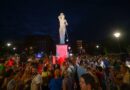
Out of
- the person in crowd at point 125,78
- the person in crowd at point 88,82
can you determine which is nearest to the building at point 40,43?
the person in crowd at point 125,78

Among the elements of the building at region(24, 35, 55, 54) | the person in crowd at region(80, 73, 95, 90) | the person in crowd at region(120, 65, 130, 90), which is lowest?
the person in crowd at region(120, 65, 130, 90)

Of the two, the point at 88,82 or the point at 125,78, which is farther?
the point at 125,78

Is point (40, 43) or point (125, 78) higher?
point (40, 43)

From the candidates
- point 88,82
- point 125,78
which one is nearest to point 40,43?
point 125,78

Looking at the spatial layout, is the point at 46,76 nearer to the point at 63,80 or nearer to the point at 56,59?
the point at 63,80

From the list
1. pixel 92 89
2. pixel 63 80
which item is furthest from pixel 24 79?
pixel 92 89

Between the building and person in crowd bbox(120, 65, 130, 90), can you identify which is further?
the building

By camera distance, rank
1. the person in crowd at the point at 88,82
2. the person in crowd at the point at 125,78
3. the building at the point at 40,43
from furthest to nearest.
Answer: the building at the point at 40,43 < the person in crowd at the point at 125,78 < the person in crowd at the point at 88,82

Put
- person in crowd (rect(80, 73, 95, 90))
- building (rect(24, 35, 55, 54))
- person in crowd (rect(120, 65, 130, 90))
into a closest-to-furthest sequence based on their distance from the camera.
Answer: person in crowd (rect(80, 73, 95, 90))
person in crowd (rect(120, 65, 130, 90))
building (rect(24, 35, 55, 54))

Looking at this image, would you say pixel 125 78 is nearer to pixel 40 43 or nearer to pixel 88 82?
pixel 88 82

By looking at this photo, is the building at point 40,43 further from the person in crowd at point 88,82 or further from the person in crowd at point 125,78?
the person in crowd at point 88,82

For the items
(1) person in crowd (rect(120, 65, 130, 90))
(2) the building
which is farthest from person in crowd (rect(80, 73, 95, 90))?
(2) the building

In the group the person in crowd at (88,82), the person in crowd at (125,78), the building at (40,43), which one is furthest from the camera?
the building at (40,43)

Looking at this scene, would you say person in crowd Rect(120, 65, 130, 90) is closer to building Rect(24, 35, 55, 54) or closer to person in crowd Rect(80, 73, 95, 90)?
person in crowd Rect(80, 73, 95, 90)
